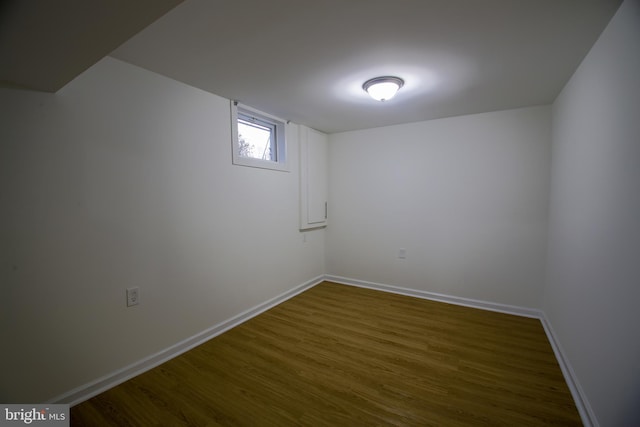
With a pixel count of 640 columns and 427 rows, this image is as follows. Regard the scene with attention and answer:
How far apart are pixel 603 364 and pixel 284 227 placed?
2.81 metres

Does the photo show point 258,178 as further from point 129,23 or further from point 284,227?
point 129,23

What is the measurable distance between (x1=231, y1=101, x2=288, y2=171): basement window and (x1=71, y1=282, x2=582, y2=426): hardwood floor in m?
1.73

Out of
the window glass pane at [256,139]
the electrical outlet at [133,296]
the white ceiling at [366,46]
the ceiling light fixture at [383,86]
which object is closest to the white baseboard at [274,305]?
the electrical outlet at [133,296]

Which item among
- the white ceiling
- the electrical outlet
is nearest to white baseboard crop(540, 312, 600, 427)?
the white ceiling

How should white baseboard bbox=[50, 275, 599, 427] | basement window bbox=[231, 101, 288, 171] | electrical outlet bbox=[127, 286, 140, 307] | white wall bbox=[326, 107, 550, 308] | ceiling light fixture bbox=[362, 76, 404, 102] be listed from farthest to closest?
white wall bbox=[326, 107, 550, 308] < basement window bbox=[231, 101, 288, 171] < ceiling light fixture bbox=[362, 76, 404, 102] < electrical outlet bbox=[127, 286, 140, 307] < white baseboard bbox=[50, 275, 599, 427]

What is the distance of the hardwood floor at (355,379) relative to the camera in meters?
1.53

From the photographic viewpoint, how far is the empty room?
131cm

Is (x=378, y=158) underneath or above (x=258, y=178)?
above

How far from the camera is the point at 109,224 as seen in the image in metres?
1.76

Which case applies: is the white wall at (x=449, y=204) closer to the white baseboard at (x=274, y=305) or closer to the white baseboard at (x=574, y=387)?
the white baseboard at (x=274, y=305)

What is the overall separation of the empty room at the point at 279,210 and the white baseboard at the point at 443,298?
47 millimetres

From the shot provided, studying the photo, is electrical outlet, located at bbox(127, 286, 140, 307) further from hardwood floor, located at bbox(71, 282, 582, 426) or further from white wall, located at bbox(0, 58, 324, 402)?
hardwood floor, located at bbox(71, 282, 582, 426)

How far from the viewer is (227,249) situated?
2582 millimetres

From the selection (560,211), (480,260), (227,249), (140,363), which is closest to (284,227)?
(227,249)
